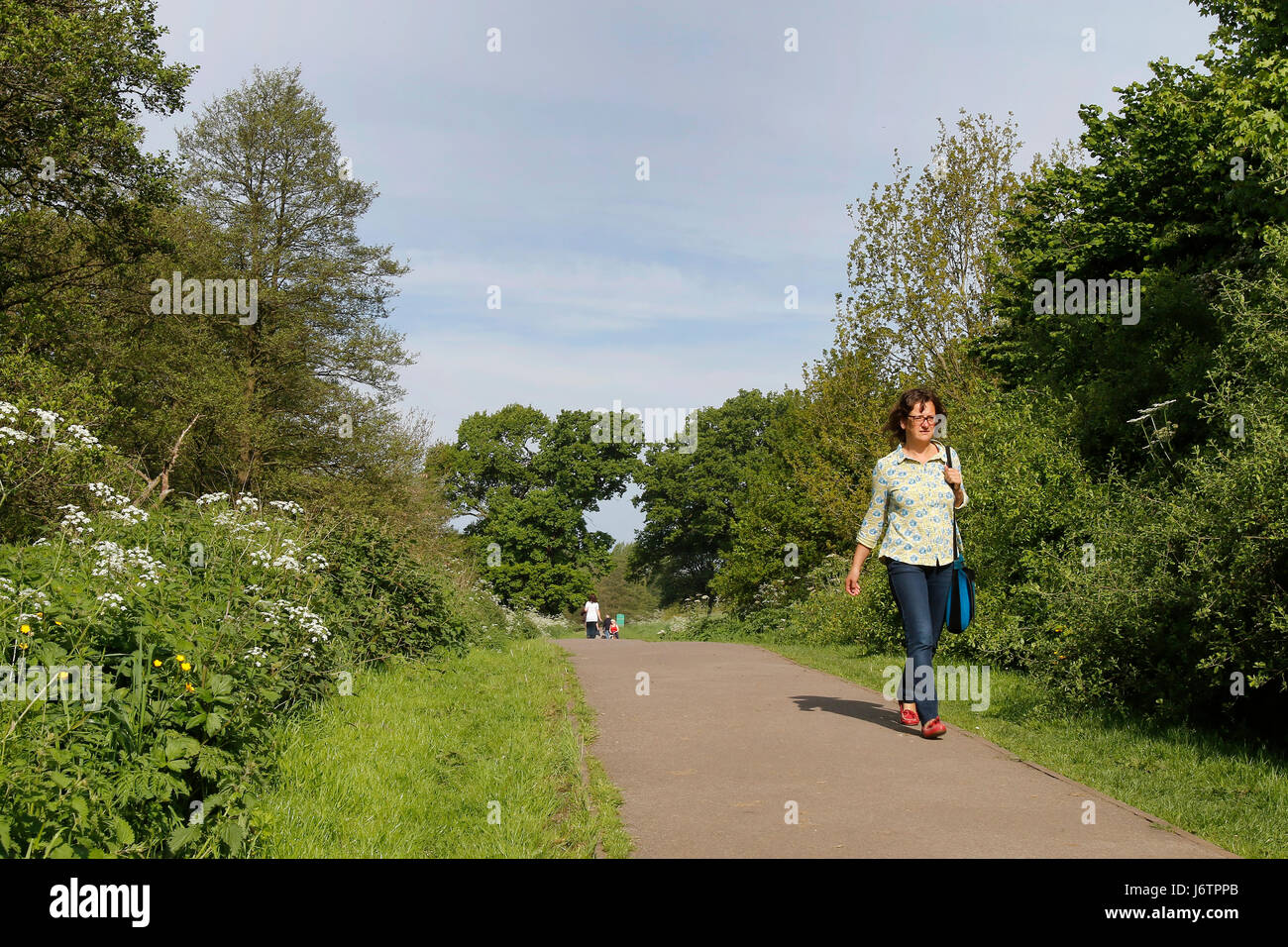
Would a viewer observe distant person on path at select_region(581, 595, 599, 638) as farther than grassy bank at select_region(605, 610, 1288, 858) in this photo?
Yes

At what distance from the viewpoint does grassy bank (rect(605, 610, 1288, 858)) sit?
17.5ft

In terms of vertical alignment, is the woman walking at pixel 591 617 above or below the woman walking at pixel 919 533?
below

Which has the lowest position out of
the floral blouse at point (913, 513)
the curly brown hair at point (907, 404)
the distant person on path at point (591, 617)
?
the distant person on path at point (591, 617)

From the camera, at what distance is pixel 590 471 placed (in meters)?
67.4

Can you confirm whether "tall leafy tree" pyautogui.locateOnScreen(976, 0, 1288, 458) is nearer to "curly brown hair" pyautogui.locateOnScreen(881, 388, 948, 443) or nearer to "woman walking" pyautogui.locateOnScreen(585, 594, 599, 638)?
"curly brown hair" pyautogui.locateOnScreen(881, 388, 948, 443)

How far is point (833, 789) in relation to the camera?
6023 millimetres

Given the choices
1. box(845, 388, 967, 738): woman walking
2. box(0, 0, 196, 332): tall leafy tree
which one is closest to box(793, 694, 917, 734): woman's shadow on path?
box(845, 388, 967, 738): woman walking

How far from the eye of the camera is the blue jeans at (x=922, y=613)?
24.3ft

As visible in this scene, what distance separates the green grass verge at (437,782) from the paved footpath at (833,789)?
1.12 feet

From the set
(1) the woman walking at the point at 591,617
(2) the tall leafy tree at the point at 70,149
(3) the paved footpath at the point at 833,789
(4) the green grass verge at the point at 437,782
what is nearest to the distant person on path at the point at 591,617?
(1) the woman walking at the point at 591,617

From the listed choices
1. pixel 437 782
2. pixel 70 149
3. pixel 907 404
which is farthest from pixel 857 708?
pixel 70 149

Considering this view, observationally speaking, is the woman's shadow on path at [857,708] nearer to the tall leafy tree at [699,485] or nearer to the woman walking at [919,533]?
the woman walking at [919,533]

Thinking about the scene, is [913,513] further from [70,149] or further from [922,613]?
[70,149]

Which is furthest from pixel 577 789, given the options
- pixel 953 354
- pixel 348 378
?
pixel 348 378
